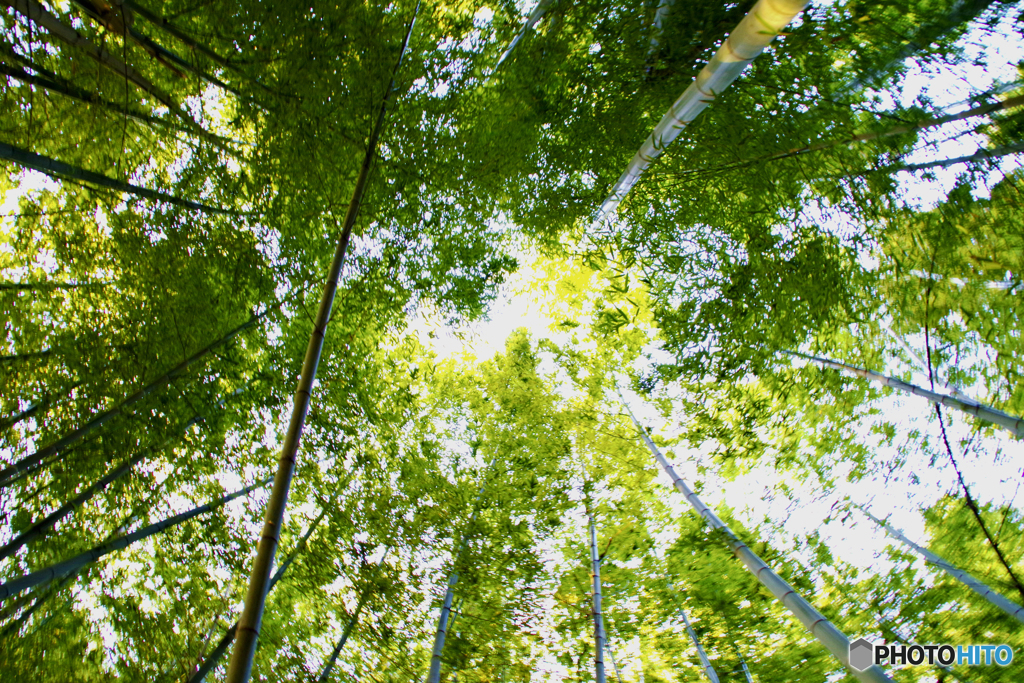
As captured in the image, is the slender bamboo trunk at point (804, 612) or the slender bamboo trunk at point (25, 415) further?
the slender bamboo trunk at point (25, 415)

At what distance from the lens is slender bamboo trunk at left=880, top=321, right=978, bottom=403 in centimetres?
262

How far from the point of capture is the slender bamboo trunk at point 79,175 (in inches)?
72.5

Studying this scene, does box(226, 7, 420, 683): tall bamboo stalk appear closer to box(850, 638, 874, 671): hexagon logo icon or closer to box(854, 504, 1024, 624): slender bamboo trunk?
box(850, 638, 874, 671): hexagon logo icon

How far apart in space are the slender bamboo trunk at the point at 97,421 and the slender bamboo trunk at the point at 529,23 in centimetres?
253

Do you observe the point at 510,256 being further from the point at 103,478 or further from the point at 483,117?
the point at 103,478

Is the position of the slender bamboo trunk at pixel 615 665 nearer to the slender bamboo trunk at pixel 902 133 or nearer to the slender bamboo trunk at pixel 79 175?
the slender bamboo trunk at pixel 902 133

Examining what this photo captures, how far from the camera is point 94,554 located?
2.35 m

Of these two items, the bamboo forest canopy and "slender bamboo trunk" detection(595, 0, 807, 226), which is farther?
the bamboo forest canopy

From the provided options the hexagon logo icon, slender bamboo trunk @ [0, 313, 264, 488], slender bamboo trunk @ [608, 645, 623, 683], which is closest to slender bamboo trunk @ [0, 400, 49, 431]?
slender bamboo trunk @ [0, 313, 264, 488]

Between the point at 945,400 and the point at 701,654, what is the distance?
8.44 feet

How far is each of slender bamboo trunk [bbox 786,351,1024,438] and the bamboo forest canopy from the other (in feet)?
0.05

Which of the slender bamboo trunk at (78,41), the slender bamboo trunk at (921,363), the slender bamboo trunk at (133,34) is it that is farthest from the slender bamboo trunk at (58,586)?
the slender bamboo trunk at (921,363)

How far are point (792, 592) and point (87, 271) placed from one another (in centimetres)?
416

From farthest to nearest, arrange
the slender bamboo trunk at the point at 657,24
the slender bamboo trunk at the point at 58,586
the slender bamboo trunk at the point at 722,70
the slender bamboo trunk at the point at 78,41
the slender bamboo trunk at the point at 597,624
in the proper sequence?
the slender bamboo trunk at the point at 597,624
the slender bamboo trunk at the point at 58,586
the slender bamboo trunk at the point at 657,24
the slender bamboo trunk at the point at 78,41
the slender bamboo trunk at the point at 722,70
